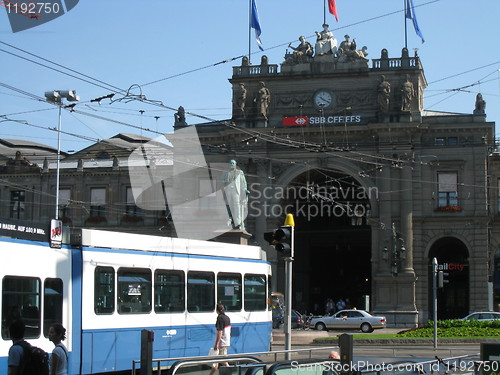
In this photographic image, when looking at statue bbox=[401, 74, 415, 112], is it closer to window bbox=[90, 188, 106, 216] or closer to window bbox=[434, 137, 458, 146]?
window bbox=[434, 137, 458, 146]

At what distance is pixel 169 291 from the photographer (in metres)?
19.7

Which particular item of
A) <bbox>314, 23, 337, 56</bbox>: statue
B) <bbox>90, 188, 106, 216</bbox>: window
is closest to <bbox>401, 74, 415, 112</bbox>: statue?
<bbox>314, 23, 337, 56</bbox>: statue

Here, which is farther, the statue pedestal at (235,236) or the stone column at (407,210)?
the stone column at (407,210)

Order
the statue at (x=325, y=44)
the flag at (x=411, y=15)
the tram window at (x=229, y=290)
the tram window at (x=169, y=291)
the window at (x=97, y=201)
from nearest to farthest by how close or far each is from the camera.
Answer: the tram window at (x=169, y=291) → the tram window at (x=229, y=290) → the flag at (x=411, y=15) → the statue at (x=325, y=44) → the window at (x=97, y=201)

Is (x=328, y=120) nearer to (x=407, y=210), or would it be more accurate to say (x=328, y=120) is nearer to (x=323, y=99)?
(x=323, y=99)

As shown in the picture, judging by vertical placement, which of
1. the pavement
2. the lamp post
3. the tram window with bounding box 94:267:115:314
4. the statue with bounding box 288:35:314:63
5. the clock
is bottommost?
the pavement

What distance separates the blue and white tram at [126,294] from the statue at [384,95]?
110 feet

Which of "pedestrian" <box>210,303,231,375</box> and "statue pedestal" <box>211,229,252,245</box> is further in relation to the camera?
"statue pedestal" <box>211,229,252,245</box>

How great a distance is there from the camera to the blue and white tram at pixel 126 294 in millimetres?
15859

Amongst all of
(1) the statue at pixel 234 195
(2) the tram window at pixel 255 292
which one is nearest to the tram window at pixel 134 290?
(2) the tram window at pixel 255 292

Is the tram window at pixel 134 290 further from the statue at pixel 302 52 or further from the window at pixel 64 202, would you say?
the window at pixel 64 202

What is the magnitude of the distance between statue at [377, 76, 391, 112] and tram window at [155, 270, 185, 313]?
3710cm

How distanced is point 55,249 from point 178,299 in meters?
4.21

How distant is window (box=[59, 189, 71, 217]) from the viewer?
6419cm
